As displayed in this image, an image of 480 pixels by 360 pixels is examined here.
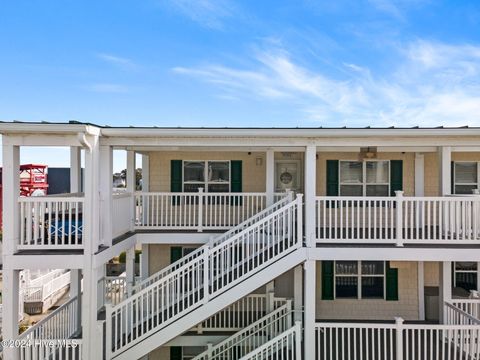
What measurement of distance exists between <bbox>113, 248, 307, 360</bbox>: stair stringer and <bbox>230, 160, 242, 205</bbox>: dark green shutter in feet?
11.2

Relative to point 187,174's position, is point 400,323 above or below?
below

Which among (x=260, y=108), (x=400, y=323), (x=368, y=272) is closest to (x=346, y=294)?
(x=368, y=272)

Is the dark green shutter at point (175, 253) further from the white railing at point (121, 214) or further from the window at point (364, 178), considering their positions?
the window at point (364, 178)

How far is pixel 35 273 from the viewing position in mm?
23406

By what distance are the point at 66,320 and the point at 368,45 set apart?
2064cm

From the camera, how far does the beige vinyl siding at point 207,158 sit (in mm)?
10758

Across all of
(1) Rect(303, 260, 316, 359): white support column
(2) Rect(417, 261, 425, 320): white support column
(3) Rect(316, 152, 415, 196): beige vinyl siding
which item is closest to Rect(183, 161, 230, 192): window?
(3) Rect(316, 152, 415, 196): beige vinyl siding

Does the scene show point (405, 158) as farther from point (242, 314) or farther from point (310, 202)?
point (242, 314)

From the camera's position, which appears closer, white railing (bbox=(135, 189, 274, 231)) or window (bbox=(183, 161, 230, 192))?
white railing (bbox=(135, 189, 274, 231))

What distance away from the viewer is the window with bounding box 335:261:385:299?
10.3 meters

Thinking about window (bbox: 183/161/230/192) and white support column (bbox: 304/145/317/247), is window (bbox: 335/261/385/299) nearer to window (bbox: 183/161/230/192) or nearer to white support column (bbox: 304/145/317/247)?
white support column (bbox: 304/145/317/247)

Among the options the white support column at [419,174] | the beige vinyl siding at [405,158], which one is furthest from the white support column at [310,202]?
the white support column at [419,174]

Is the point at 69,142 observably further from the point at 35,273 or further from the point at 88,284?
the point at 35,273

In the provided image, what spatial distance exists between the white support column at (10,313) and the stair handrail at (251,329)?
156 inches
